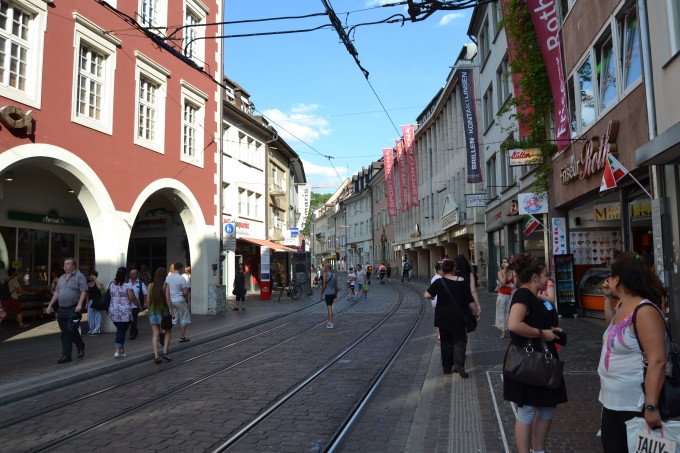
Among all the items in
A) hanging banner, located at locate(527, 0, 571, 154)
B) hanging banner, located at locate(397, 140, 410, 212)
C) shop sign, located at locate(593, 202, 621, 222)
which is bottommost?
shop sign, located at locate(593, 202, 621, 222)

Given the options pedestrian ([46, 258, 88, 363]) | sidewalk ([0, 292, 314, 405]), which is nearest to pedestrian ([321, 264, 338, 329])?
sidewalk ([0, 292, 314, 405])

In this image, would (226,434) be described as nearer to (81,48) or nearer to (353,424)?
(353,424)

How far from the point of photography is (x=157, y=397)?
6973 mm

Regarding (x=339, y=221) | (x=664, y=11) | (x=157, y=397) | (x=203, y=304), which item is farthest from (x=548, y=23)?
(x=339, y=221)

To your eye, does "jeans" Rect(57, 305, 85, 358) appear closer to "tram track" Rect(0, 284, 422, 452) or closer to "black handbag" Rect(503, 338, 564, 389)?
"tram track" Rect(0, 284, 422, 452)

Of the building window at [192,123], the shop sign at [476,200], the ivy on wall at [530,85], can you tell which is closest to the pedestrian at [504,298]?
the ivy on wall at [530,85]

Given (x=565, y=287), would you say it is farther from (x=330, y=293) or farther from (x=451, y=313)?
(x=451, y=313)

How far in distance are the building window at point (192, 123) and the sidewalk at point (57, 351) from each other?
5572 millimetres

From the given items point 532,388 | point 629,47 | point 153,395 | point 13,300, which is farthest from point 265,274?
point 532,388

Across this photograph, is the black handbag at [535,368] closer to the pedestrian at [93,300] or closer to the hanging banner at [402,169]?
the pedestrian at [93,300]

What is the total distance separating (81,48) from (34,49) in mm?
1803

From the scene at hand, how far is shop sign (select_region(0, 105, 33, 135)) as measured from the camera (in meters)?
10.9

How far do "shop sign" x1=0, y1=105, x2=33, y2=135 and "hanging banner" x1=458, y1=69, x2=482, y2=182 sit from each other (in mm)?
18521

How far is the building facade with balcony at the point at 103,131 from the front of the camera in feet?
38.8
